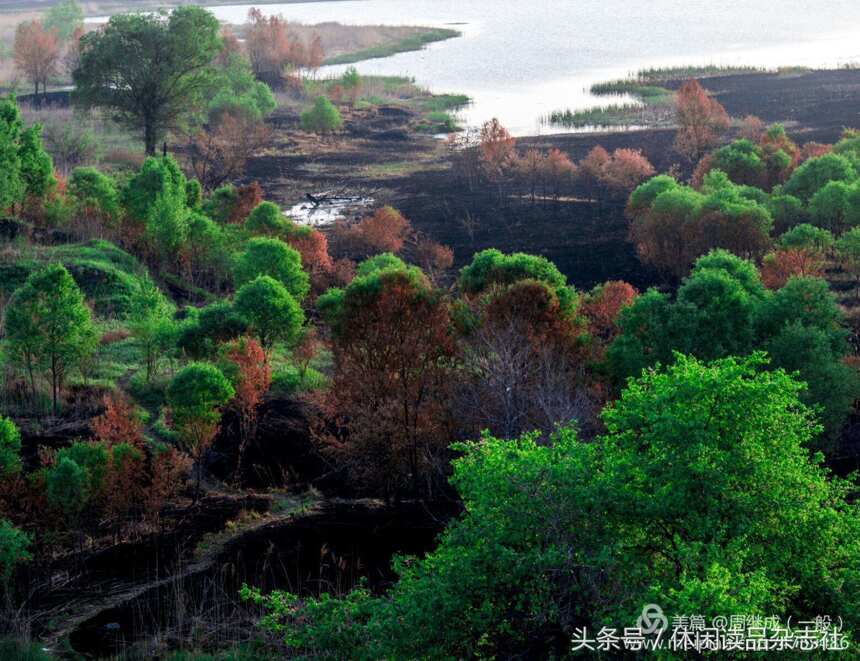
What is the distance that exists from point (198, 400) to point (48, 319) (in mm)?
6717

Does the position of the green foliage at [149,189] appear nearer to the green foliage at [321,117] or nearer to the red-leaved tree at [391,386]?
the red-leaved tree at [391,386]

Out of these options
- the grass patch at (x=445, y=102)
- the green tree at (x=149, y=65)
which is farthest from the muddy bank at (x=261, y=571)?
the grass patch at (x=445, y=102)

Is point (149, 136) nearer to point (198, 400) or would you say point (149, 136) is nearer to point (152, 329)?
point (152, 329)

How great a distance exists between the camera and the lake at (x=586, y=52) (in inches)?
4702

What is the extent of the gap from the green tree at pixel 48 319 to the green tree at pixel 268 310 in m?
5.99

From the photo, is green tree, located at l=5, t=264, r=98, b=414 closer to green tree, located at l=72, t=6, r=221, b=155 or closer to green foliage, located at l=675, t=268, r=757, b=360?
green foliage, located at l=675, t=268, r=757, b=360

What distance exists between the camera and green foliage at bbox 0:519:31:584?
89.5 ft

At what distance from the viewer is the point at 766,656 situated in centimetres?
1747

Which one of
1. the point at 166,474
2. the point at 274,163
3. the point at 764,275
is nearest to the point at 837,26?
the point at 274,163

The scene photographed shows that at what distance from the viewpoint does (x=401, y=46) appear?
6427 inches

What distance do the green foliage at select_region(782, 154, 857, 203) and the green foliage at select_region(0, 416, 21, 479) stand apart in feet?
151

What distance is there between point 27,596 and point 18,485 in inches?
137

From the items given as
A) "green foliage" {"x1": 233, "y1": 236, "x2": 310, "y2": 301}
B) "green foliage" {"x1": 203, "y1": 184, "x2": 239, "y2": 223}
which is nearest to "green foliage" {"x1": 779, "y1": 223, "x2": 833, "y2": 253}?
"green foliage" {"x1": 233, "y1": 236, "x2": 310, "y2": 301}

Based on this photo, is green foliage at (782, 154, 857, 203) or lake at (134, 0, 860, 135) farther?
lake at (134, 0, 860, 135)
